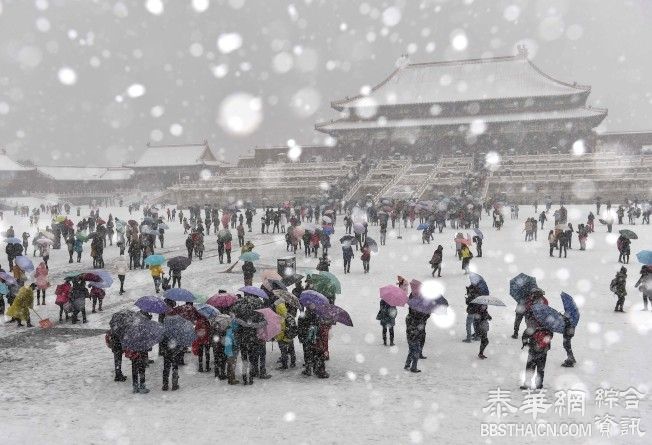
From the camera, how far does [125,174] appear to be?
73438mm

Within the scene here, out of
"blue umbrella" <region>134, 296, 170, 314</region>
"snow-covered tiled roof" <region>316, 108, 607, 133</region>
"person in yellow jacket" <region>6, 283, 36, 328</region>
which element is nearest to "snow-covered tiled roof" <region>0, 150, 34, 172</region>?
"snow-covered tiled roof" <region>316, 108, 607, 133</region>

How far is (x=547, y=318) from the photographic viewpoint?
774 centimetres

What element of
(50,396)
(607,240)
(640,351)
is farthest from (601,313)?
(607,240)

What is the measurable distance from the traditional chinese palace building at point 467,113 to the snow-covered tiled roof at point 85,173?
2697cm

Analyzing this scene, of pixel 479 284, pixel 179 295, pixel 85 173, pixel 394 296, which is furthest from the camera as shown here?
pixel 85 173

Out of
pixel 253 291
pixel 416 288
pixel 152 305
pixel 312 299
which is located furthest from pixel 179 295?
pixel 416 288

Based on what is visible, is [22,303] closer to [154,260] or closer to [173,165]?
[154,260]

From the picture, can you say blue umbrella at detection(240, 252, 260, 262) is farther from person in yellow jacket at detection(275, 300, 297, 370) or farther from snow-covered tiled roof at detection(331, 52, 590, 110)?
snow-covered tiled roof at detection(331, 52, 590, 110)

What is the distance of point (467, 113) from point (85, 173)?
46.0m

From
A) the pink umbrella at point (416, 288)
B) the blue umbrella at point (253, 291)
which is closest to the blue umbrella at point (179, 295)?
the blue umbrella at point (253, 291)

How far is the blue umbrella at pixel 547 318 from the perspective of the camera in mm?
7722

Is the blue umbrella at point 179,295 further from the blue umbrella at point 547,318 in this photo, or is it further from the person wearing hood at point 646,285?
the person wearing hood at point 646,285

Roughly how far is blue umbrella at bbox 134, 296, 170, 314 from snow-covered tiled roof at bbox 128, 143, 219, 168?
205 feet

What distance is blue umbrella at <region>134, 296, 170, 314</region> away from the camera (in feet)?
28.8
